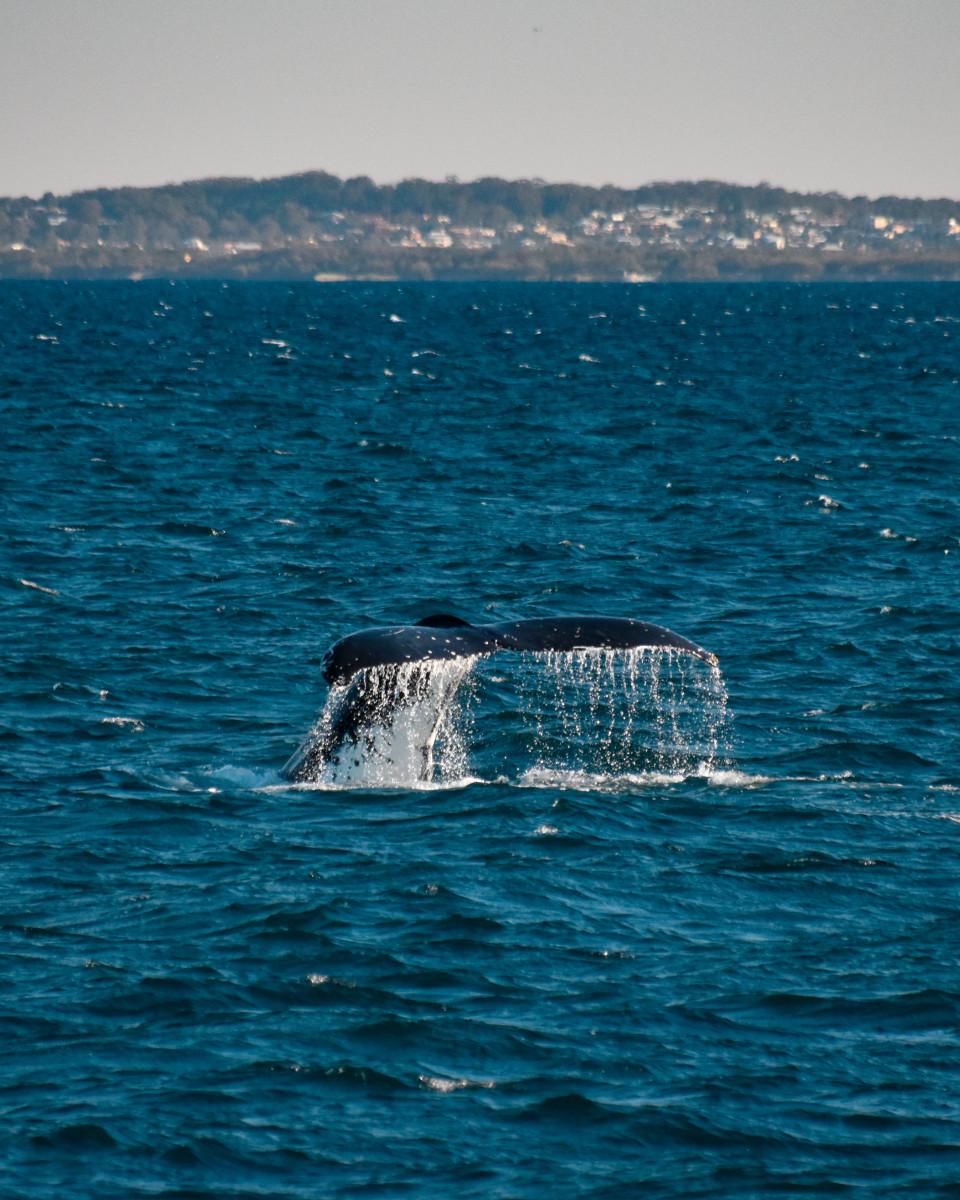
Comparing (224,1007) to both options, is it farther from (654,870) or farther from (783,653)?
(783,653)

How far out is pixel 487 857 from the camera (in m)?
14.8

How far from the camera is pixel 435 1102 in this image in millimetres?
10672

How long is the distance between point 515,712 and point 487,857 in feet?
17.3

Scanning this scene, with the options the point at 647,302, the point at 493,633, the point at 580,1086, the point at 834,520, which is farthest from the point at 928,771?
the point at 647,302

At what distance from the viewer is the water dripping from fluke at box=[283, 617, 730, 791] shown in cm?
1277

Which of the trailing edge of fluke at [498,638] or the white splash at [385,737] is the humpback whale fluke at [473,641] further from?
the white splash at [385,737]

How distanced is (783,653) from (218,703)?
7.07 meters

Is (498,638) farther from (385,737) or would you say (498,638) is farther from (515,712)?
(515,712)

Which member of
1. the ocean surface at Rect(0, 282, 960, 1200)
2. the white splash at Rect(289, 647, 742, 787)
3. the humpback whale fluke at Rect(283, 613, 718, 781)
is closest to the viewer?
the ocean surface at Rect(0, 282, 960, 1200)

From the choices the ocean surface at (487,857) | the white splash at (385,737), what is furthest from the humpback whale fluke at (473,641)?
the ocean surface at (487,857)

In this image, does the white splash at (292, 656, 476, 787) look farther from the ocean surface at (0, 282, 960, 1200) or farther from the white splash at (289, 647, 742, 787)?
the ocean surface at (0, 282, 960, 1200)

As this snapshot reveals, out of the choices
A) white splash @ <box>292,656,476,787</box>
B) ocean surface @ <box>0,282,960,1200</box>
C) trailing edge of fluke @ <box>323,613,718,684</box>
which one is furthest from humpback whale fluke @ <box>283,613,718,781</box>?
ocean surface @ <box>0,282,960,1200</box>

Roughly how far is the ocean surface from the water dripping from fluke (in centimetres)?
11

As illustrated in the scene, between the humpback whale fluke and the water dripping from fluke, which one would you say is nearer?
the humpback whale fluke
